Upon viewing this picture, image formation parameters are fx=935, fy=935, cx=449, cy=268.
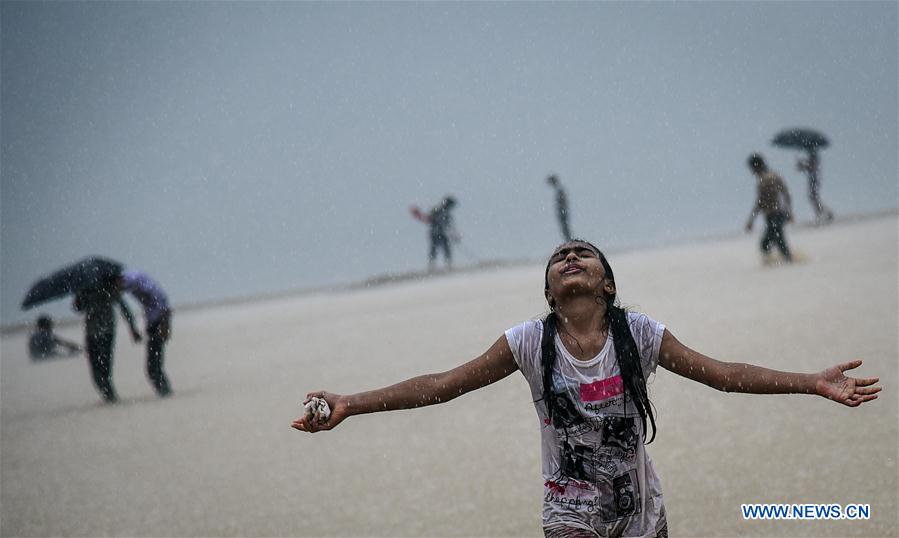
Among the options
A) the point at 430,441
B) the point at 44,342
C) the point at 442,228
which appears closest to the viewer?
the point at 430,441

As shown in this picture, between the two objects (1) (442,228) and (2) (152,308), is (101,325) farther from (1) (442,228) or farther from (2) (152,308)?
(1) (442,228)

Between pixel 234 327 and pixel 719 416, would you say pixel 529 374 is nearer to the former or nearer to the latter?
pixel 719 416

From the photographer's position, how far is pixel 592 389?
9.63 ft

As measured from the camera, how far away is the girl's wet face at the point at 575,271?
3.01 m

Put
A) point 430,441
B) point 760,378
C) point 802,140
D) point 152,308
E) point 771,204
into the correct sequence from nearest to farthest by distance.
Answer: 1. point 760,378
2. point 430,441
3. point 152,308
4. point 771,204
5. point 802,140

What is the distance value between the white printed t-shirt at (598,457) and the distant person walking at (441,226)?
74.5 ft

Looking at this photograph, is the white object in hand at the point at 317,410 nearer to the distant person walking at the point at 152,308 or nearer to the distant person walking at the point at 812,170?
the distant person walking at the point at 152,308

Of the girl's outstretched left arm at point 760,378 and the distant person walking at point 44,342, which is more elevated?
the distant person walking at point 44,342

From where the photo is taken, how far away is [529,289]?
57.5 ft

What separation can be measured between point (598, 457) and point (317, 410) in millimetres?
905

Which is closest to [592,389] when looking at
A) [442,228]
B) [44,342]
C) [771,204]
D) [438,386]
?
[438,386]

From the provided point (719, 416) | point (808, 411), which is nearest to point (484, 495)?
point (719, 416)

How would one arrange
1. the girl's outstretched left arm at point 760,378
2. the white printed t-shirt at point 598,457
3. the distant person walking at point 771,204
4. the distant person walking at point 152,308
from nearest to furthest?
the girl's outstretched left arm at point 760,378, the white printed t-shirt at point 598,457, the distant person walking at point 152,308, the distant person walking at point 771,204

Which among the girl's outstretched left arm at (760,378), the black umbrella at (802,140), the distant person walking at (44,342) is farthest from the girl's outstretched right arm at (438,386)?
the black umbrella at (802,140)
